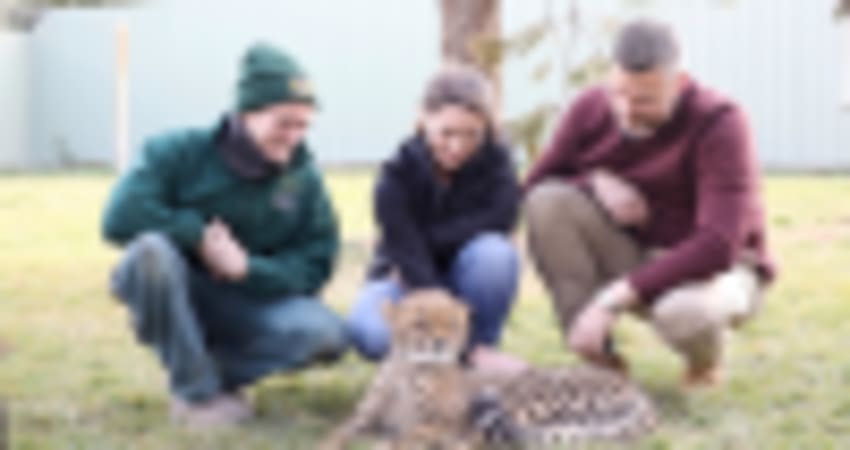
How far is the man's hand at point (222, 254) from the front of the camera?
3.97 meters

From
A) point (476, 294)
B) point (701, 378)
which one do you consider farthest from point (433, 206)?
point (701, 378)

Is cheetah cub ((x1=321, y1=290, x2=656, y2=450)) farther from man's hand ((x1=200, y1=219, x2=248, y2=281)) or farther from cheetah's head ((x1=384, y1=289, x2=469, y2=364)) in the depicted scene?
man's hand ((x1=200, y1=219, x2=248, y2=281))

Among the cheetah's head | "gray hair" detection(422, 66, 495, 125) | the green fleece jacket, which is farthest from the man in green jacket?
the cheetah's head

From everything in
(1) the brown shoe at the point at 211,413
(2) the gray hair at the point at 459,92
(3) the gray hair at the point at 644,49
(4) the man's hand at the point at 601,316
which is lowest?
(1) the brown shoe at the point at 211,413

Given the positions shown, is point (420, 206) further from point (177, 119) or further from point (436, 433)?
point (177, 119)

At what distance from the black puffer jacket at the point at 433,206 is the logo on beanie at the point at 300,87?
0.30 m

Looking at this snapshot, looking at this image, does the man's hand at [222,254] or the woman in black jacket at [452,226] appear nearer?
the man's hand at [222,254]

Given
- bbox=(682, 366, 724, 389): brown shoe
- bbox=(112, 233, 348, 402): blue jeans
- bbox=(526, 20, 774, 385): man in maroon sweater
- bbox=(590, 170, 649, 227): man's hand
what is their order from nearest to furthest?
bbox=(112, 233, 348, 402): blue jeans
bbox=(526, 20, 774, 385): man in maroon sweater
bbox=(590, 170, 649, 227): man's hand
bbox=(682, 366, 724, 389): brown shoe

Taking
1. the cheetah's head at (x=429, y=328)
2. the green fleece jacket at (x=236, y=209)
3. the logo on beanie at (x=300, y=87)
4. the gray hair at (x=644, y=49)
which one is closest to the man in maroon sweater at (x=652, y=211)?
the gray hair at (x=644, y=49)

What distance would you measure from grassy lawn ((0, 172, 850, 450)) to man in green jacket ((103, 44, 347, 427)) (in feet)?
0.58

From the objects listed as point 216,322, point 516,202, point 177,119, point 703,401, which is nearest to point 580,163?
point 516,202

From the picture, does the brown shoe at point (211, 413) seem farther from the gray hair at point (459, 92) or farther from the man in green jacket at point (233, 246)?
the gray hair at point (459, 92)

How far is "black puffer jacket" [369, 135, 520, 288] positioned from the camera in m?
4.15

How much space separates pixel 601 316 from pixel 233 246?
102cm
